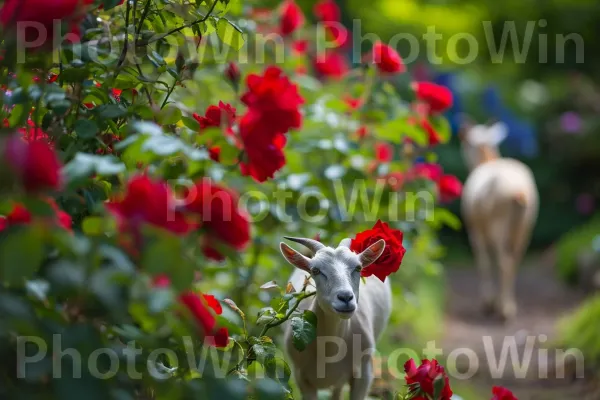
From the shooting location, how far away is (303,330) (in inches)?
83.6

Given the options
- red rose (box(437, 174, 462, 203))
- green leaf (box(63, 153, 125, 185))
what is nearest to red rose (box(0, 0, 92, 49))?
green leaf (box(63, 153, 125, 185))

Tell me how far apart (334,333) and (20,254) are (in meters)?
1.36

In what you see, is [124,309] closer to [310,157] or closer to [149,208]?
[149,208]

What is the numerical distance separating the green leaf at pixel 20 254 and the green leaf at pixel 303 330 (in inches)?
37.9

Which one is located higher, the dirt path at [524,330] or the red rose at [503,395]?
the red rose at [503,395]

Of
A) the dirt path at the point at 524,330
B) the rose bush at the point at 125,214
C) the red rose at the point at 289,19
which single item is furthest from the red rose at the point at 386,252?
the dirt path at the point at 524,330

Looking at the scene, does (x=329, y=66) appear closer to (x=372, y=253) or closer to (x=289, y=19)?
(x=289, y=19)

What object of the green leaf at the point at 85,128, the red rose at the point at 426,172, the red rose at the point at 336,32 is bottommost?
the red rose at the point at 426,172

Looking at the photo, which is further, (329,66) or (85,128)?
(329,66)

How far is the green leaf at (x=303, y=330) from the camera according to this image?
6.89 ft

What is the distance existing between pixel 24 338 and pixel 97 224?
0.23m

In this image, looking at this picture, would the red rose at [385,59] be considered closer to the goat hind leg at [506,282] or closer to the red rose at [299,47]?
the red rose at [299,47]

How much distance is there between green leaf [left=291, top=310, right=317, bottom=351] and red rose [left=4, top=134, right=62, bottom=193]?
3.20ft

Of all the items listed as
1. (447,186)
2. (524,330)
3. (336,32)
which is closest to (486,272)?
(524,330)
